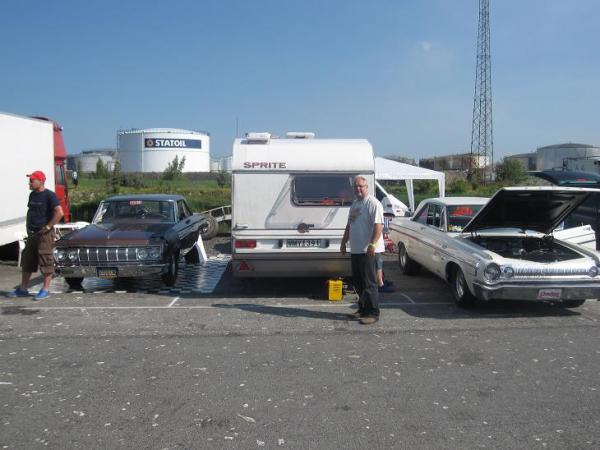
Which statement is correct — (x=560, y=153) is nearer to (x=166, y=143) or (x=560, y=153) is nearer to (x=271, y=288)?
(x=166, y=143)

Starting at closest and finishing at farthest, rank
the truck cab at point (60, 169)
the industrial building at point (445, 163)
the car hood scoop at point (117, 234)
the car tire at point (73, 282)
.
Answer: the car hood scoop at point (117, 234), the car tire at point (73, 282), the truck cab at point (60, 169), the industrial building at point (445, 163)

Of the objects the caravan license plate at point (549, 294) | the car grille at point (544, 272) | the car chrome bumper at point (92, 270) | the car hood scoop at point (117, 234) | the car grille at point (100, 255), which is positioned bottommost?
the caravan license plate at point (549, 294)

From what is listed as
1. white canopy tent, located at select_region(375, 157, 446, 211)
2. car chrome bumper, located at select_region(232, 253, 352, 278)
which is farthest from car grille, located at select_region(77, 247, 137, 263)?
white canopy tent, located at select_region(375, 157, 446, 211)

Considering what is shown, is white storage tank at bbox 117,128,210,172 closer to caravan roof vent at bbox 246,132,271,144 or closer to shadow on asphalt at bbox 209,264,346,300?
shadow on asphalt at bbox 209,264,346,300

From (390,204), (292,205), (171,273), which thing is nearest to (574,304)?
(292,205)

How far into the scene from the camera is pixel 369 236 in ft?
22.0

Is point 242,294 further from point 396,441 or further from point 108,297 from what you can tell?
point 396,441

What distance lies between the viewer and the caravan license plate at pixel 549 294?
6855 millimetres

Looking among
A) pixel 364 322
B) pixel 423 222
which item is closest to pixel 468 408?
pixel 364 322

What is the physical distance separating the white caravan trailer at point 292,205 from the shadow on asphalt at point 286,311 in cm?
54

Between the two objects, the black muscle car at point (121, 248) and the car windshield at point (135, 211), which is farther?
the car windshield at point (135, 211)

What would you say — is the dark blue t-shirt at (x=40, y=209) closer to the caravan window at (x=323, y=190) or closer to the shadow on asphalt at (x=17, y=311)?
the shadow on asphalt at (x=17, y=311)

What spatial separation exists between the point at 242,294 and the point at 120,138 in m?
73.7

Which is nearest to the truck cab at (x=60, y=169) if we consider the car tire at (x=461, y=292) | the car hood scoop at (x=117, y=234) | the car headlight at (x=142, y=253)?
the car hood scoop at (x=117, y=234)
